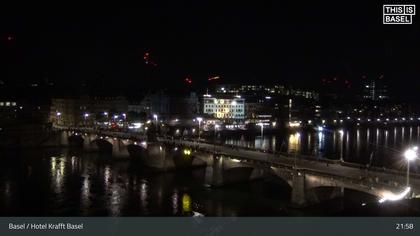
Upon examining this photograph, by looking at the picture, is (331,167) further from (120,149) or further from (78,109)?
(78,109)

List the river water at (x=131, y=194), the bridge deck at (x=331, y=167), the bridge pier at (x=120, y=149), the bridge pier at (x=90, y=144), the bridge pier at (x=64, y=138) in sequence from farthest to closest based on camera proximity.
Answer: the bridge pier at (x=64, y=138) → the bridge pier at (x=90, y=144) → the bridge pier at (x=120, y=149) → the river water at (x=131, y=194) → the bridge deck at (x=331, y=167)

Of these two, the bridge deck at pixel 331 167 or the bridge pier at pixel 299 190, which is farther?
the bridge pier at pixel 299 190

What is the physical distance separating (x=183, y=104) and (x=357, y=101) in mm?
92510

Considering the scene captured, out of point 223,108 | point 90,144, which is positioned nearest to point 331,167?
point 90,144

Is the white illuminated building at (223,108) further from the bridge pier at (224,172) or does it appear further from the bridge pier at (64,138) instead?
the bridge pier at (224,172)

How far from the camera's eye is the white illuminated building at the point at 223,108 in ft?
391

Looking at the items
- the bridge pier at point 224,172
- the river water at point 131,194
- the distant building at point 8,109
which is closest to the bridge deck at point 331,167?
the bridge pier at point 224,172

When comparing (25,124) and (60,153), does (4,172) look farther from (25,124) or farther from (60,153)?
(25,124)

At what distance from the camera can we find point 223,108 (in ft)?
396

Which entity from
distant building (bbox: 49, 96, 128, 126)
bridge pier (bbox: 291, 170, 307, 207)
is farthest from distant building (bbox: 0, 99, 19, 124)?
bridge pier (bbox: 291, 170, 307, 207)

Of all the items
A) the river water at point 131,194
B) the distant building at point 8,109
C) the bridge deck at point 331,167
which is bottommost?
the river water at point 131,194

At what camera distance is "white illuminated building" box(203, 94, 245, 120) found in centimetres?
11919

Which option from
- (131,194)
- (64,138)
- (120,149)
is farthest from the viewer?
(64,138)

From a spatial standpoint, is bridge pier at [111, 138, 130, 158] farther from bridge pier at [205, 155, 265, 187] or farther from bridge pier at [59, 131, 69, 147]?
bridge pier at [205, 155, 265, 187]
